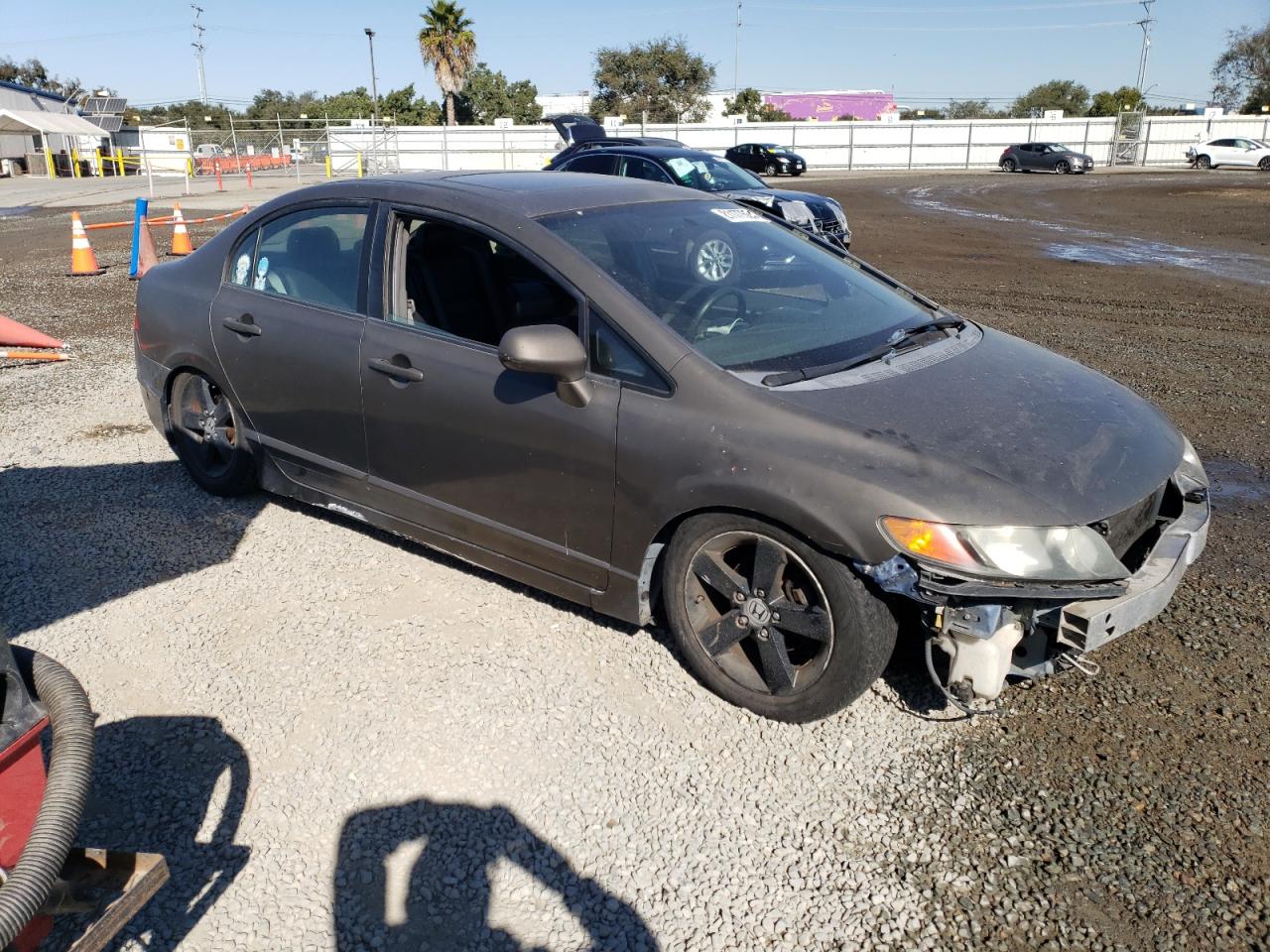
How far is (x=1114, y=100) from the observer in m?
72.8

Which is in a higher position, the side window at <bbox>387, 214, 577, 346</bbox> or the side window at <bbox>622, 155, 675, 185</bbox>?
the side window at <bbox>622, 155, 675, 185</bbox>

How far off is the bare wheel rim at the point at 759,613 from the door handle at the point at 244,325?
2481mm

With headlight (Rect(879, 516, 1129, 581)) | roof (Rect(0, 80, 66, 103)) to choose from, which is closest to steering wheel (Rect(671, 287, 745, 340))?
headlight (Rect(879, 516, 1129, 581))

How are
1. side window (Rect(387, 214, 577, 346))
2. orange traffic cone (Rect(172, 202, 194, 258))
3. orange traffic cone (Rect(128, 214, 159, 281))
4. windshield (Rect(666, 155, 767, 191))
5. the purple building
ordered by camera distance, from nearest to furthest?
1. side window (Rect(387, 214, 577, 346))
2. orange traffic cone (Rect(128, 214, 159, 281))
3. windshield (Rect(666, 155, 767, 191))
4. orange traffic cone (Rect(172, 202, 194, 258))
5. the purple building

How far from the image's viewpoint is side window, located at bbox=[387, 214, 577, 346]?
12.3 ft

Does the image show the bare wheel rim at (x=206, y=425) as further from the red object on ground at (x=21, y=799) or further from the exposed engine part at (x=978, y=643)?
the exposed engine part at (x=978, y=643)

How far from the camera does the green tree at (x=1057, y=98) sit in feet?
272

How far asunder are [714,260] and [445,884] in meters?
2.52

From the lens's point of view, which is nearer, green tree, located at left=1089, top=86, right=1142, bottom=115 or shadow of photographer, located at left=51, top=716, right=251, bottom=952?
shadow of photographer, located at left=51, top=716, right=251, bottom=952

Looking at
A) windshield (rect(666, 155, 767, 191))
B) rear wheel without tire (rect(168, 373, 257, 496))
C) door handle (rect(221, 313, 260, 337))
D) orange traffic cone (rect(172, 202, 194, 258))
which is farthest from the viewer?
orange traffic cone (rect(172, 202, 194, 258))

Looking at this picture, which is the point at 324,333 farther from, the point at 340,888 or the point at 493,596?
the point at 340,888

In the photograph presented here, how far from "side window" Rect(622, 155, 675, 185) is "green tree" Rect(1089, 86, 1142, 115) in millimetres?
68131

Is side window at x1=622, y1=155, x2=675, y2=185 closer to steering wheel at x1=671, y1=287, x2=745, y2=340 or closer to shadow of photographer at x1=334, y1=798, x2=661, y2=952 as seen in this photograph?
steering wheel at x1=671, y1=287, x2=745, y2=340

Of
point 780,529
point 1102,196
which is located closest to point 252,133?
point 1102,196
